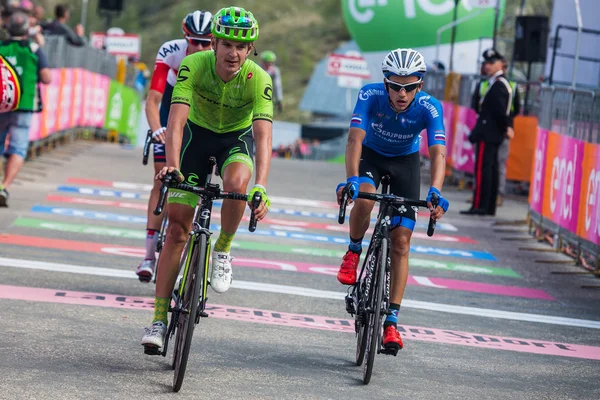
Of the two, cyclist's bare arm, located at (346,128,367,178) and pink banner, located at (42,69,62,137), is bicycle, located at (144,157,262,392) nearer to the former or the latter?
cyclist's bare arm, located at (346,128,367,178)

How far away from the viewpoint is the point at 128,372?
7.18 m

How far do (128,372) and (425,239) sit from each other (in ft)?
29.1

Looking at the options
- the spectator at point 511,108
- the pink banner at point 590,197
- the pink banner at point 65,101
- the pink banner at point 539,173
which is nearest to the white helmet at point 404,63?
the pink banner at point 590,197

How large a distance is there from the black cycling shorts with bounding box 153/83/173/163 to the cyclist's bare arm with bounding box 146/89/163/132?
4.1 inches

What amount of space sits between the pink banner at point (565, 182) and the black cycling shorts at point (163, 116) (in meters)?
5.36

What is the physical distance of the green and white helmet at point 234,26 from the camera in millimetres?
7230

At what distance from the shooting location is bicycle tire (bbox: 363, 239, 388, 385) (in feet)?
24.3

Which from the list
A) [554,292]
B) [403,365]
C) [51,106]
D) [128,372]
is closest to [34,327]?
[128,372]

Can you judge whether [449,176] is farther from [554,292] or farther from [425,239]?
[554,292]

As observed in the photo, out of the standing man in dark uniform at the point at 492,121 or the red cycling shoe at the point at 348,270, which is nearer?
the red cycling shoe at the point at 348,270

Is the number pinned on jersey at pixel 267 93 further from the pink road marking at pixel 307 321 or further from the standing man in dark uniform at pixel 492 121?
the standing man in dark uniform at pixel 492 121

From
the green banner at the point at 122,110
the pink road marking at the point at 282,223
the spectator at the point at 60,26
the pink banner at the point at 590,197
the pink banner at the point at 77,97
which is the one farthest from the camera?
the green banner at the point at 122,110

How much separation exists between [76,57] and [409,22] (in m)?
15.4

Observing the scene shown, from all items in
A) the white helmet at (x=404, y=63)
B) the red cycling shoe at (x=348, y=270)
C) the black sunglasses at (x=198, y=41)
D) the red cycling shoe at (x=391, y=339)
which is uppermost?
the black sunglasses at (x=198, y=41)
